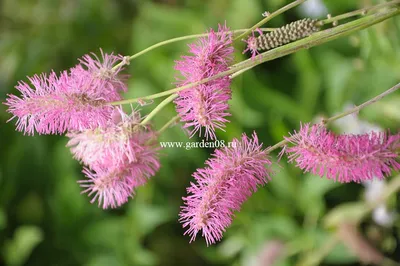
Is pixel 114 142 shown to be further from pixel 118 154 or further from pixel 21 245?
pixel 21 245

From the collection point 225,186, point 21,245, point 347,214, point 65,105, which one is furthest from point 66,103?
point 21,245

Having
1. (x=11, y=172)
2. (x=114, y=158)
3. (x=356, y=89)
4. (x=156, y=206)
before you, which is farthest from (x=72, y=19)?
(x=114, y=158)

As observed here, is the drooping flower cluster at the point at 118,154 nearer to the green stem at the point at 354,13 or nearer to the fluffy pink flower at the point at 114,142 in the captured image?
the fluffy pink flower at the point at 114,142

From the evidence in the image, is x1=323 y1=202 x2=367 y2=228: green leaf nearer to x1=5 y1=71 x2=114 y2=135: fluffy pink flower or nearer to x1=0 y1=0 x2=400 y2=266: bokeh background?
x1=0 y1=0 x2=400 y2=266: bokeh background

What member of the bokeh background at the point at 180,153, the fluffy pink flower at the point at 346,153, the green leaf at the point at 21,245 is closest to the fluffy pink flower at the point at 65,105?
the fluffy pink flower at the point at 346,153

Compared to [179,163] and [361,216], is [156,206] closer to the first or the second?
[179,163]

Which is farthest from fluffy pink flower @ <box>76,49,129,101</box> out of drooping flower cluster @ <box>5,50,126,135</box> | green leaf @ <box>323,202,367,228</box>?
green leaf @ <box>323,202,367,228</box>
